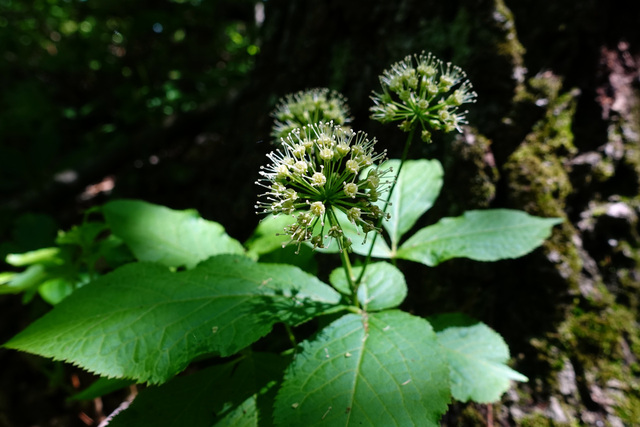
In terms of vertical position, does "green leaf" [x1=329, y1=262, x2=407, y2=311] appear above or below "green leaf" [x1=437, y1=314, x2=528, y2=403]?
above

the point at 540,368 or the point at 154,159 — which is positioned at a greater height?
the point at 154,159

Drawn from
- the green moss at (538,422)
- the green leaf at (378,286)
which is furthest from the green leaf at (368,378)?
the green moss at (538,422)

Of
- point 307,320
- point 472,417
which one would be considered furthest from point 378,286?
point 472,417

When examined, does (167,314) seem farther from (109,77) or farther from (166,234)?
(109,77)

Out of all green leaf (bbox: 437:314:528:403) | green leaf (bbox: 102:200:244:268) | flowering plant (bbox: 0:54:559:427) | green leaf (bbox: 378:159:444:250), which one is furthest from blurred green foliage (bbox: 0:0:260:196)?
green leaf (bbox: 437:314:528:403)

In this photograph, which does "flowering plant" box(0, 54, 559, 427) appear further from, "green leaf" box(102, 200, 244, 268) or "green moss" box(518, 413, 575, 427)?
"green moss" box(518, 413, 575, 427)

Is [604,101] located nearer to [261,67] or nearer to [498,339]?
[498,339]

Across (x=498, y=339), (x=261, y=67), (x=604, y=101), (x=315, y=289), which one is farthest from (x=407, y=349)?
(x=261, y=67)
